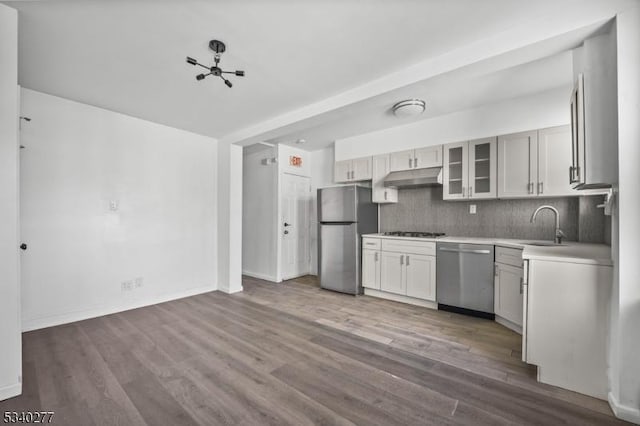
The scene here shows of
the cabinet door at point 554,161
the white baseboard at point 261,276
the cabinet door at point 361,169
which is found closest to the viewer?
the cabinet door at point 554,161

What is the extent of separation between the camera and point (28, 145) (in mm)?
2834

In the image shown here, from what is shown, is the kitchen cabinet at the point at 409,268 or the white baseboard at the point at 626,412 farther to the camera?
the kitchen cabinet at the point at 409,268

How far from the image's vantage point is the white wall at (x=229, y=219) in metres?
4.33

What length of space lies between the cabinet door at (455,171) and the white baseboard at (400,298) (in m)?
1.44

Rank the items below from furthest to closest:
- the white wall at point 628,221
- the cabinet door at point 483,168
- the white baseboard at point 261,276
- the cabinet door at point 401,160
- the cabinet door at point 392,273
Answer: the white baseboard at point 261,276
the cabinet door at point 401,160
the cabinet door at point 392,273
the cabinet door at point 483,168
the white wall at point 628,221

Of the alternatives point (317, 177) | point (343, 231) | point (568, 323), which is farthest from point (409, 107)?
point (317, 177)

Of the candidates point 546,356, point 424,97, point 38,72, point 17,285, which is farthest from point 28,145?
point 546,356

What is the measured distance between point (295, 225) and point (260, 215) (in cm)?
73

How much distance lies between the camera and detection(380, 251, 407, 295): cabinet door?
3.79 meters

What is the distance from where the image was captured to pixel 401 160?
4082 millimetres

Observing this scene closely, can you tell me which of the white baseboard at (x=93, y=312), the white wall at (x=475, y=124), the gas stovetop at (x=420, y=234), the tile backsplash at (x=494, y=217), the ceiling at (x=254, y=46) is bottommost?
Answer: the white baseboard at (x=93, y=312)

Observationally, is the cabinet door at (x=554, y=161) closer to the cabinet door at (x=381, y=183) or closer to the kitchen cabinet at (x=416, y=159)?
the kitchen cabinet at (x=416, y=159)

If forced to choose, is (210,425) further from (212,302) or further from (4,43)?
(4,43)

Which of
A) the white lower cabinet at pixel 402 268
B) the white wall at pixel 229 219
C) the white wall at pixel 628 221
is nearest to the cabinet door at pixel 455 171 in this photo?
the white lower cabinet at pixel 402 268
